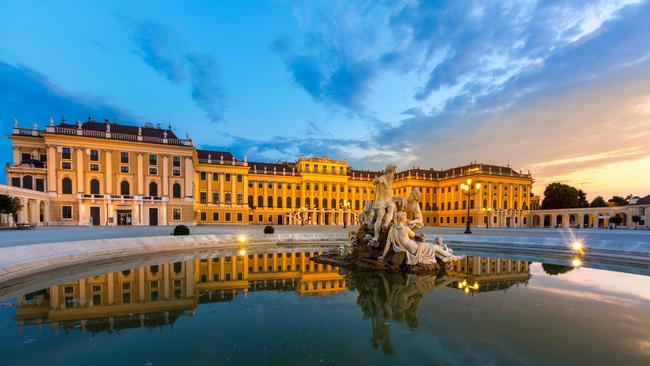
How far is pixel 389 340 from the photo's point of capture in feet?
16.6

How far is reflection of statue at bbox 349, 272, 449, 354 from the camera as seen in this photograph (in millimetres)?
5637

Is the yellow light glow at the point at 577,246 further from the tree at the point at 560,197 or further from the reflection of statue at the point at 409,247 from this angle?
the tree at the point at 560,197

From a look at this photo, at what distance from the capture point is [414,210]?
531 inches

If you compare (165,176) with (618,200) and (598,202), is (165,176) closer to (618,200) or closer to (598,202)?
(598,202)

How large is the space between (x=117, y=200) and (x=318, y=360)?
47.0 metres

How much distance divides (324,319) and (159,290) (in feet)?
16.5

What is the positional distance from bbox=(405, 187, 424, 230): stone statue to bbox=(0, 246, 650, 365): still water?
312cm

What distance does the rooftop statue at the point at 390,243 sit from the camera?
36.4ft

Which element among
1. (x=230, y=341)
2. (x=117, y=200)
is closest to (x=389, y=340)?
(x=230, y=341)

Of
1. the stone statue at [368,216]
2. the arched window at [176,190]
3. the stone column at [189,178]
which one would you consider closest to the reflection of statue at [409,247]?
the stone statue at [368,216]

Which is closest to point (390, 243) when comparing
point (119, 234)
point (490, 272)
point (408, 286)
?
point (408, 286)

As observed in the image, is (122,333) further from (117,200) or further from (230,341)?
(117,200)

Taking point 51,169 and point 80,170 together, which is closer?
point 51,169

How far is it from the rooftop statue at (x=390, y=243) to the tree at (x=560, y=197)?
2946 inches
